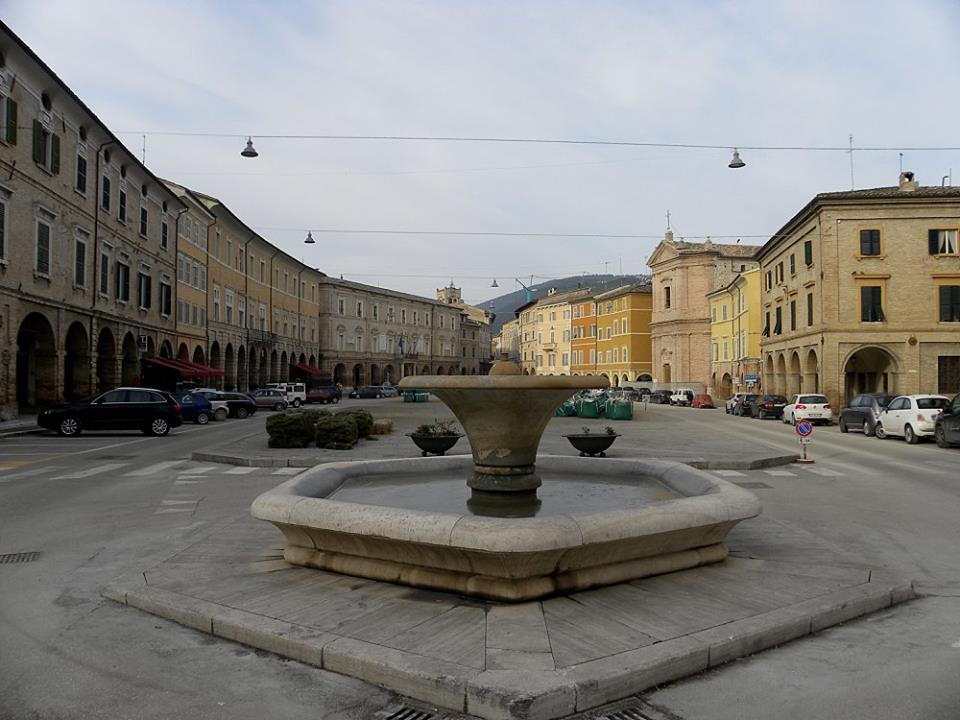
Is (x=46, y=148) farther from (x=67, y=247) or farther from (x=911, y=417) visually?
(x=911, y=417)

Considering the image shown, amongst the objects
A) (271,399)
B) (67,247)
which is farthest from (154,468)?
(271,399)

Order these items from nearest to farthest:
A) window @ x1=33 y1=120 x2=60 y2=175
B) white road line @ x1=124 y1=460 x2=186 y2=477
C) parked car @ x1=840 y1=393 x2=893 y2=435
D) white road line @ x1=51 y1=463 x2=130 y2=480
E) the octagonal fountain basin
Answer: the octagonal fountain basin
white road line @ x1=51 y1=463 x2=130 y2=480
white road line @ x1=124 y1=460 x2=186 y2=477
parked car @ x1=840 y1=393 x2=893 y2=435
window @ x1=33 y1=120 x2=60 y2=175

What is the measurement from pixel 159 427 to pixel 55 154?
498 inches

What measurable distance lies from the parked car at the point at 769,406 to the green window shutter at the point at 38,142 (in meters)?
34.7

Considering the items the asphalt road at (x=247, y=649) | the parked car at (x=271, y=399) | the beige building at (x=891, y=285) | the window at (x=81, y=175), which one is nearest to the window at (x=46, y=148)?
the window at (x=81, y=175)

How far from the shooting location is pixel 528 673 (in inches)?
157

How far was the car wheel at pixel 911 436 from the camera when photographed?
22.3 metres

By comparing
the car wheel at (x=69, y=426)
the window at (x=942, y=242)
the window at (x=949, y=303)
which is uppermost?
the window at (x=942, y=242)

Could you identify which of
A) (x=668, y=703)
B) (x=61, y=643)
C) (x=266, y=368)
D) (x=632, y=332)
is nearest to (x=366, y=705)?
(x=668, y=703)

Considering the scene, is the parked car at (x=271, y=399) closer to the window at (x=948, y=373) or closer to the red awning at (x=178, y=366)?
the red awning at (x=178, y=366)

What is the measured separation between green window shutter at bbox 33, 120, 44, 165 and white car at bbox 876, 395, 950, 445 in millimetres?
31484

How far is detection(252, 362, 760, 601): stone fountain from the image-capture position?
5113mm

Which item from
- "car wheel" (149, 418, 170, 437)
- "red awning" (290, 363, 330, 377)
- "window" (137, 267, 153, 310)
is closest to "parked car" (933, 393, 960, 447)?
"car wheel" (149, 418, 170, 437)

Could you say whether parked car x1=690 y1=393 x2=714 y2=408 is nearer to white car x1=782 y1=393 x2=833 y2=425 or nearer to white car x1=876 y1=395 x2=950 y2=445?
white car x1=782 y1=393 x2=833 y2=425
